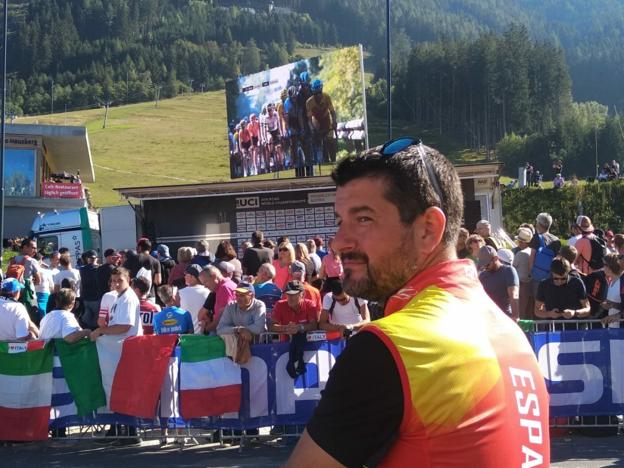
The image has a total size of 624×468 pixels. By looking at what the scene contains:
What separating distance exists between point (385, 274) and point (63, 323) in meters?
9.09

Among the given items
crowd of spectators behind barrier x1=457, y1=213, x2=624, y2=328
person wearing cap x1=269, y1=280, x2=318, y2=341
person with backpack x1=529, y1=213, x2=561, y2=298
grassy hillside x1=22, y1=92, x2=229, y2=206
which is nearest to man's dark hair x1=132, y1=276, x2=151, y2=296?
person wearing cap x1=269, y1=280, x2=318, y2=341

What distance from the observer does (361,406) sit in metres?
1.71

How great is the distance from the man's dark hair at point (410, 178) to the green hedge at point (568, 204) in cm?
5476

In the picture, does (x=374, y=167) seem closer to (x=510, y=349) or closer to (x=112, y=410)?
(x=510, y=349)

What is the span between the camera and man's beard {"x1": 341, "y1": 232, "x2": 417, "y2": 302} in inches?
78.5

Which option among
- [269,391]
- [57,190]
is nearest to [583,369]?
[269,391]

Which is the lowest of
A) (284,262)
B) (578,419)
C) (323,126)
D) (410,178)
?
(578,419)

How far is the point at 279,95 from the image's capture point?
31.6m

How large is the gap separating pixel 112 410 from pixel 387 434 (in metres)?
8.95

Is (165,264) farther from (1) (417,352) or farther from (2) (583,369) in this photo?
(1) (417,352)

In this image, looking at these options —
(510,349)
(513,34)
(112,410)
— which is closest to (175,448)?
(112,410)

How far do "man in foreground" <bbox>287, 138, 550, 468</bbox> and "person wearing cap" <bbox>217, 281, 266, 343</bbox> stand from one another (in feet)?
26.3

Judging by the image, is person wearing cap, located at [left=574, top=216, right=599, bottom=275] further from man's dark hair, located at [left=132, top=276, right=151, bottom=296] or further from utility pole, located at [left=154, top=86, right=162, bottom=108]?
utility pole, located at [left=154, top=86, right=162, bottom=108]

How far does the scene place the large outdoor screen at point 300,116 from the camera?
30.6 metres
